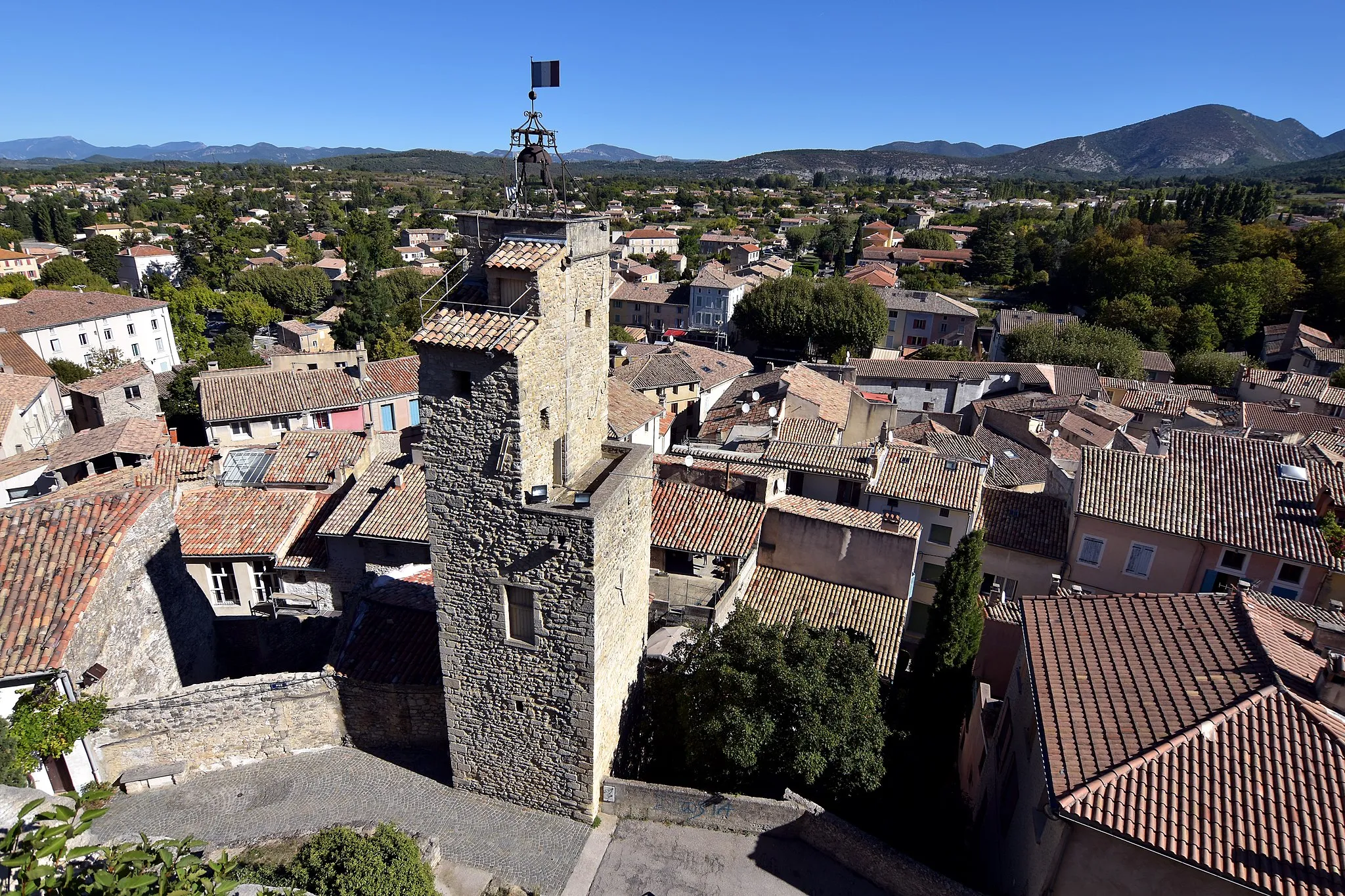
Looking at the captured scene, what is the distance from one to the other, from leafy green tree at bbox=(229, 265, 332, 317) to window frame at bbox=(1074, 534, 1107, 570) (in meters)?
89.3

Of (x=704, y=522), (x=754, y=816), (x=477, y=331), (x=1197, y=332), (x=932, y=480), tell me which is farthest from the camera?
(x=1197, y=332)

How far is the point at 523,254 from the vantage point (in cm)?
1190

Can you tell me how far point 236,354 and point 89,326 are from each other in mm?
11805

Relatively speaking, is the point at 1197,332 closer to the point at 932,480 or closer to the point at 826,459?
the point at 932,480

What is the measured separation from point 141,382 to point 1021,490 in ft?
156

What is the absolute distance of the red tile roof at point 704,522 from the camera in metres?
20.7

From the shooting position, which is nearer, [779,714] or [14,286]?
[779,714]

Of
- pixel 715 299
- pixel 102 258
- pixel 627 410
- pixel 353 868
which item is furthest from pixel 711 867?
pixel 102 258

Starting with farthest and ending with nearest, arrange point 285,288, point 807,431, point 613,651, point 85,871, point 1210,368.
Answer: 1. point 285,288
2. point 1210,368
3. point 807,431
4. point 613,651
5. point 85,871

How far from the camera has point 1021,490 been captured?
2828cm

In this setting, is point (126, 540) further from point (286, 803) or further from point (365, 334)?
point (365, 334)

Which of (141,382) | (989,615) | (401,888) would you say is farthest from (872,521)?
(141,382)

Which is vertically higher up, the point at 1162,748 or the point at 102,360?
the point at 1162,748

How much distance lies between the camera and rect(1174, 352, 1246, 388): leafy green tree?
185 feet
